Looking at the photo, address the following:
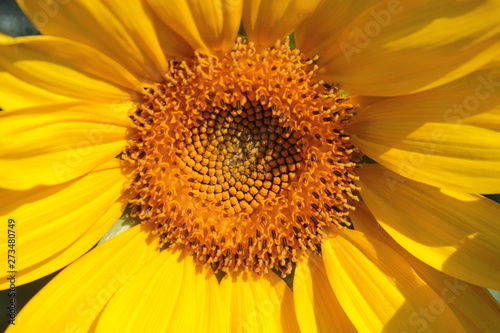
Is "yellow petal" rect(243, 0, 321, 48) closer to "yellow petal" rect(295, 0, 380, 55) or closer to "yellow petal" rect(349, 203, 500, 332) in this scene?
"yellow petal" rect(295, 0, 380, 55)

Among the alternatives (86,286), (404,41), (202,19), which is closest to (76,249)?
(86,286)

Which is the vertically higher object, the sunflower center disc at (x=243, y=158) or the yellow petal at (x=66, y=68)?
the yellow petal at (x=66, y=68)

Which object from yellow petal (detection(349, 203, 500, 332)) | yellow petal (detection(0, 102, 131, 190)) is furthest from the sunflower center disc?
yellow petal (detection(349, 203, 500, 332))

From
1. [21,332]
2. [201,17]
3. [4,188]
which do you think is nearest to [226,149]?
[201,17]

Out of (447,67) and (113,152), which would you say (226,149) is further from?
(447,67)

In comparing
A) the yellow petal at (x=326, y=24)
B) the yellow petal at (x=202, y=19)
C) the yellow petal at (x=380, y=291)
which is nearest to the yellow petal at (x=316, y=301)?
the yellow petal at (x=380, y=291)

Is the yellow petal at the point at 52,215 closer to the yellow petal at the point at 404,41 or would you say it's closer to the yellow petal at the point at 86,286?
the yellow petal at the point at 86,286
